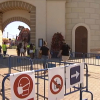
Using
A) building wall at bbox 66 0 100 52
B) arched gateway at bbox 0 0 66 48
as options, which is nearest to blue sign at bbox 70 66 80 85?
arched gateway at bbox 0 0 66 48

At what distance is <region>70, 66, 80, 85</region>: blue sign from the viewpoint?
445 cm

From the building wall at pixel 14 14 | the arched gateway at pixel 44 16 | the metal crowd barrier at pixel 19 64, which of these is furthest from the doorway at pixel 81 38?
the metal crowd barrier at pixel 19 64

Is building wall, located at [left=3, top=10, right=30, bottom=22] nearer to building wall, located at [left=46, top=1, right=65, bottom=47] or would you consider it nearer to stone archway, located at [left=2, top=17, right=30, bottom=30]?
stone archway, located at [left=2, top=17, right=30, bottom=30]

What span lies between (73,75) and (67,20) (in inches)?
497

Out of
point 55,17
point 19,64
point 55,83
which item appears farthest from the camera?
point 55,17

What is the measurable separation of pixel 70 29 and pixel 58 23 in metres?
1.33

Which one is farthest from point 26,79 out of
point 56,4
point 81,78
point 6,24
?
point 6,24

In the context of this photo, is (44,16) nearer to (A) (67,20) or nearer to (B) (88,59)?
(A) (67,20)

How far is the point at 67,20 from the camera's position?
655 inches

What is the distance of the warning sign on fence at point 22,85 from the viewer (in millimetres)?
3248

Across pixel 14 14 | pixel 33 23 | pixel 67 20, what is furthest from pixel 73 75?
pixel 14 14

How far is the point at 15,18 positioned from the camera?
21.7 metres

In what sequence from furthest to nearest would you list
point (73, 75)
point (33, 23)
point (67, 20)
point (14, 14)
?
point (14, 14) < point (67, 20) < point (33, 23) < point (73, 75)

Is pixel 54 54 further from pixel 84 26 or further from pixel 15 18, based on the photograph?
pixel 15 18
